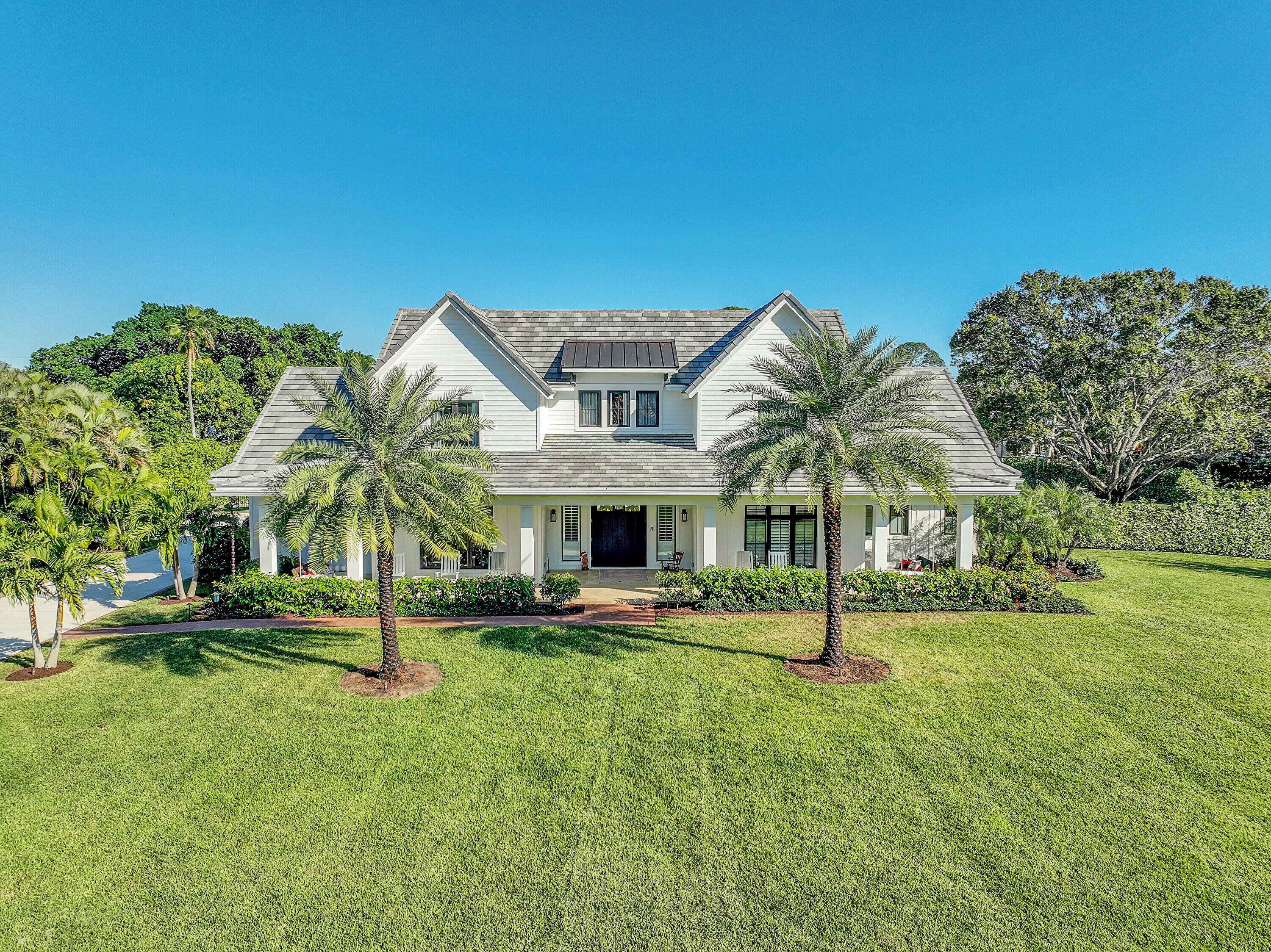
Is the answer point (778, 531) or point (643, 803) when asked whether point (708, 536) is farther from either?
point (643, 803)

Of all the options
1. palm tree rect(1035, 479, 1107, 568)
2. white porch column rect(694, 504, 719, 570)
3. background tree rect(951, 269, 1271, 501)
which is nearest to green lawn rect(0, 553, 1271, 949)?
white porch column rect(694, 504, 719, 570)

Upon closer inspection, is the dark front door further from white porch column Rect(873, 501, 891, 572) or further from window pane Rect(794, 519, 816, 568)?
white porch column Rect(873, 501, 891, 572)

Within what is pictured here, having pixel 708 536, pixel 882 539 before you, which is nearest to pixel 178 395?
pixel 708 536

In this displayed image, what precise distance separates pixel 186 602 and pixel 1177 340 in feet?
137

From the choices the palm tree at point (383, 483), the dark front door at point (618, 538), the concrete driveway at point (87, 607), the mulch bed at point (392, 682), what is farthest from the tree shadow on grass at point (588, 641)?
the concrete driveway at point (87, 607)

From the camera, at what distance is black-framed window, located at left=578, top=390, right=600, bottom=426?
797 inches

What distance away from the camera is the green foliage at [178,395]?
41.1m

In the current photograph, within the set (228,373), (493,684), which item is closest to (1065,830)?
(493,684)

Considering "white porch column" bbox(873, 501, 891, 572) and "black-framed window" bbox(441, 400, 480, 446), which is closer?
"white porch column" bbox(873, 501, 891, 572)

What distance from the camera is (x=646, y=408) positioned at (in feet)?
66.8

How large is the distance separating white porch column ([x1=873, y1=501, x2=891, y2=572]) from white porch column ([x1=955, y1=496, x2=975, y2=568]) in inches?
77.7

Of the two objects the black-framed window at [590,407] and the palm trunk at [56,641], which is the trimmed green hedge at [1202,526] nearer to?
the black-framed window at [590,407]

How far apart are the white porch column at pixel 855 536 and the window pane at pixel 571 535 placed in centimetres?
907

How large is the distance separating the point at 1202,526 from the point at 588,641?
28.2 metres
